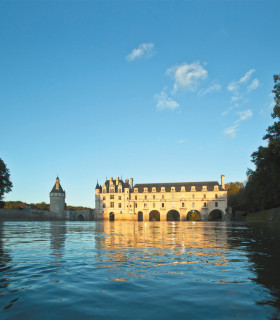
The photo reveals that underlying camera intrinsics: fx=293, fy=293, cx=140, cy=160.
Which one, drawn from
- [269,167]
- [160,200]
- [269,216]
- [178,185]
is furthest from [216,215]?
[269,167]

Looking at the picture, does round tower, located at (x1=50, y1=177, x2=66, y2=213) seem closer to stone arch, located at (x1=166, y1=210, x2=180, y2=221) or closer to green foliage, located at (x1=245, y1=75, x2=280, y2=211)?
stone arch, located at (x1=166, y1=210, x2=180, y2=221)

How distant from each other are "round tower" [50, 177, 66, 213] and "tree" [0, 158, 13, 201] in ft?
137

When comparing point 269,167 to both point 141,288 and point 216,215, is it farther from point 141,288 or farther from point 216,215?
point 216,215

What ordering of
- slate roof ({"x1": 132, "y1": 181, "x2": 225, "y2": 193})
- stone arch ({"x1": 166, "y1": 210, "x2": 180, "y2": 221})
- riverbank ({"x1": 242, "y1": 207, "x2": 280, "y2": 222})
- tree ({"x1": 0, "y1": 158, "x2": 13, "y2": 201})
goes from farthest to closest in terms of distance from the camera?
1. stone arch ({"x1": 166, "y1": 210, "x2": 180, "y2": 221})
2. slate roof ({"x1": 132, "y1": 181, "x2": 225, "y2": 193})
3. tree ({"x1": 0, "y1": 158, "x2": 13, "y2": 201})
4. riverbank ({"x1": 242, "y1": 207, "x2": 280, "y2": 222})

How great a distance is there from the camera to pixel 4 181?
65125 millimetres

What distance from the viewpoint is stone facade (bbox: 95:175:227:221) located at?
9756 cm

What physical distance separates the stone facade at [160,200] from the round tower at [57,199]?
13183mm

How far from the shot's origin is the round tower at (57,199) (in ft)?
350

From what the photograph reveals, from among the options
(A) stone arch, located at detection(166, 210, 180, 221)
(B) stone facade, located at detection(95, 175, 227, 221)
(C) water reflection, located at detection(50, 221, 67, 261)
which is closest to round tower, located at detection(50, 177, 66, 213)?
(B) stone facade, located at detection(95, 175, 227, 221)

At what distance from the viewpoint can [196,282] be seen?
5.36 m

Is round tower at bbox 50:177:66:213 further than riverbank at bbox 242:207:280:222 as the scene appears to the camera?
Yes

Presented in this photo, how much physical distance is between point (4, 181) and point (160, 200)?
53.1 m

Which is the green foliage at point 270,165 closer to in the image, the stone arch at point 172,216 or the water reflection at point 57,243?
the water reflection at point 57,243

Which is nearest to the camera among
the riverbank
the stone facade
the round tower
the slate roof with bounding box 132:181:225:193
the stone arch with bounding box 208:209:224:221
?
the riverbank
